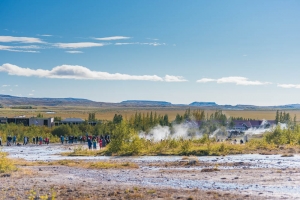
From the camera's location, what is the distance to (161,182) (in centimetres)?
2428

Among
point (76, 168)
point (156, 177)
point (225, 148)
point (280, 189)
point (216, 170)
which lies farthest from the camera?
point (225, 148)

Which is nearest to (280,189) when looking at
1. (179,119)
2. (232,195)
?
(232,195)

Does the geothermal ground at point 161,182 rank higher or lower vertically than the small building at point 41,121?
higher

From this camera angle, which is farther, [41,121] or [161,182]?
[41,121]

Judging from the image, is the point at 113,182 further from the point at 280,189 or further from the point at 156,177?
the point at 280,189

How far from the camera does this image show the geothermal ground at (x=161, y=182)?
66.2 ft

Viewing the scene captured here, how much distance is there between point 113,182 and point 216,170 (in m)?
7.49

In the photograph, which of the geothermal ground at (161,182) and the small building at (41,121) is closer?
the geothermal ground at (161,182)

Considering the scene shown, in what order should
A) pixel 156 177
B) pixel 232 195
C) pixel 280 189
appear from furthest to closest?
1. pixel 156 177
2. pixel 280 189
3. pixel 232 195

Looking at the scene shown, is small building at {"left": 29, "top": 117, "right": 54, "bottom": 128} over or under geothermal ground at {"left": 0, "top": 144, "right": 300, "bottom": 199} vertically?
under

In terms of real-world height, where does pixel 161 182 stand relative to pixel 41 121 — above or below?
above

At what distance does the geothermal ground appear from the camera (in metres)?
20.2

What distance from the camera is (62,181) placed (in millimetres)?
24828

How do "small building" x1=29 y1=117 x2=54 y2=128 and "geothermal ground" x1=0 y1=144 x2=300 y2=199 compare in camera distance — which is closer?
"geothermal ground" x1=0 y1=144 x2=300 y2=199
